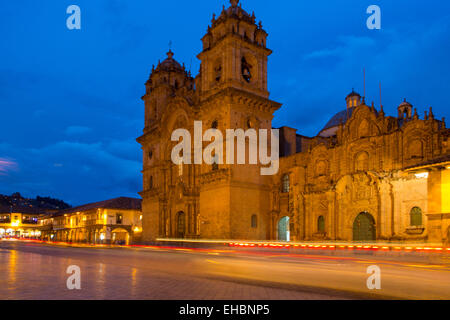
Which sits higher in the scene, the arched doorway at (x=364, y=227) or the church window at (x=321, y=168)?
the church window at (x=321, y=168)

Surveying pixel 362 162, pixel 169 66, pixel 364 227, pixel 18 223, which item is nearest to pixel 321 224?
pixel 364 227

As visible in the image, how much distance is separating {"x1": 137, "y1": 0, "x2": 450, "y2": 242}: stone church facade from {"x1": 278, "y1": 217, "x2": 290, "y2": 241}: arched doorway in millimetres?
115

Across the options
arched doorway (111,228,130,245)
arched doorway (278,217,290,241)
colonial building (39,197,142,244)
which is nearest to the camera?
arched doorway (278,217,290,241)

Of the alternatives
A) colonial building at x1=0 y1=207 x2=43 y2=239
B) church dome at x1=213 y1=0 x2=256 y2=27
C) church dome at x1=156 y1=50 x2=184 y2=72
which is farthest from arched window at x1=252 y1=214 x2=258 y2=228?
colonial building at x1=0 y1=207 x2=43 y2=239

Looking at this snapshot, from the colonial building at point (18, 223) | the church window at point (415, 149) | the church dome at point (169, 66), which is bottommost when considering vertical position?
the colonial building at point (18, 223)

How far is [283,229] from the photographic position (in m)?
43.9

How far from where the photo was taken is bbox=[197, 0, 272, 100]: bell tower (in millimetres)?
42812

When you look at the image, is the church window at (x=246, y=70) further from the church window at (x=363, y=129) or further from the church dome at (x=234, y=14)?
the church window at (x=363, y=129)

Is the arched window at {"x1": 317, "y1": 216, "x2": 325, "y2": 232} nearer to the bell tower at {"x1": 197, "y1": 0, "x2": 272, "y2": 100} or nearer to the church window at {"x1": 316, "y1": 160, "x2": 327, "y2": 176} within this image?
the church window at {"x1": 316, "y1": 160, "x2": 327, "y2": 176}

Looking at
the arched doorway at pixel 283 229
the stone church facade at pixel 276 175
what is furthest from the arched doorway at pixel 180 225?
the arched doorway at pixel 283 229

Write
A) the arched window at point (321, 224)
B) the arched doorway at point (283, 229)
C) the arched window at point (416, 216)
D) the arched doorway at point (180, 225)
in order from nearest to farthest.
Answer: the arched window at point (416, 216)
the arched window at point (321, 224)
the arched doorway at point (283, 229)
the arched doorway at point (180, 225)

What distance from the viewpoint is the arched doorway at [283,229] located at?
143 ft

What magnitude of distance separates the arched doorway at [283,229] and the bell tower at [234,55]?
45.8 feet
